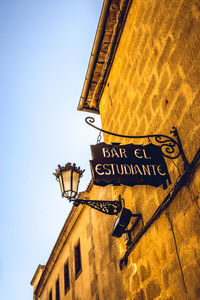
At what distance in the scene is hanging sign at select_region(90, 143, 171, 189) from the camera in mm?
3467

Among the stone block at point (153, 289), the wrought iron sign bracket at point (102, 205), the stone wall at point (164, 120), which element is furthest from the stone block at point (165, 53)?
the stone block at point (153, 289)

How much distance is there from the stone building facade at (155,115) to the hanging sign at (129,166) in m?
0.18

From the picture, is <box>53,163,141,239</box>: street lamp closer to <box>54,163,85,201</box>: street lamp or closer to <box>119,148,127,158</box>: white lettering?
<box>54,163,85,201</box>: street lamp

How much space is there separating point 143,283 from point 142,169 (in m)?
1.81

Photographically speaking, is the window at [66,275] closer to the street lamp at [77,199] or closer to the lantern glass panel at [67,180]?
the street lamp at [77,199]

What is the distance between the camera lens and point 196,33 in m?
3.20

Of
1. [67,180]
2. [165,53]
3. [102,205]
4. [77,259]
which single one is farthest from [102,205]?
[77,259]

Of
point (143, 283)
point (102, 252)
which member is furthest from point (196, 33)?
point (102, 252)

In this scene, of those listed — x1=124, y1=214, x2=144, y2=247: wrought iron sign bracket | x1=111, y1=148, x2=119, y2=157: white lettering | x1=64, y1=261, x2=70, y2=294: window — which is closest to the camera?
x1=111, y1=148, x2=119, y2=157: white lettering

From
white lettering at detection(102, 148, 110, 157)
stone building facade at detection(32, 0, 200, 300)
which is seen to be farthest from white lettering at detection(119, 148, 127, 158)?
stone building facade at detection(32, 0, 200, 300)

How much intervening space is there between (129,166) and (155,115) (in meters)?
1.06

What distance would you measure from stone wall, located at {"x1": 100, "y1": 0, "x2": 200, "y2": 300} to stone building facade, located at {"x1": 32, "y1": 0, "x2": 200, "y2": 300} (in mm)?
11

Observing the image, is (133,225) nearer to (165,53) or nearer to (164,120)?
(164,120)

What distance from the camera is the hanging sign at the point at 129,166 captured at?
3467 millimetres
